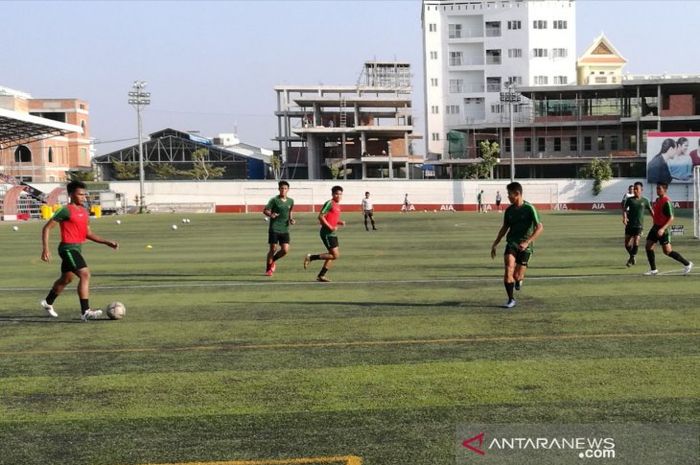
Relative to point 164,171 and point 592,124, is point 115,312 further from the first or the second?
point 164,171

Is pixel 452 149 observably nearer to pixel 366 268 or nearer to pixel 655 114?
pixel 655 114

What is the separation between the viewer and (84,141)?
97.4m

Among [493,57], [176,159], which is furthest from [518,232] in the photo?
[493,57]

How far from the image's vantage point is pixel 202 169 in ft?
287

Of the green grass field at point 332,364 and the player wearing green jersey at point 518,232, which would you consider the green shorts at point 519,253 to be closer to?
the player wearing green jersey at point 518,232

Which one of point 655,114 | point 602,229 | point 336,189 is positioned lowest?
point 602,229

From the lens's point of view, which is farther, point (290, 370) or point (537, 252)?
point (537, 252)

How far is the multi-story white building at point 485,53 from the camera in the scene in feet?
307

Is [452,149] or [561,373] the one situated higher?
[452,149]

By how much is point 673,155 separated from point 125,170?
63.1 meters

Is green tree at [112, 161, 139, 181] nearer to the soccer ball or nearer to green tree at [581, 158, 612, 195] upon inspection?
green tree at [581, 158, 612, 195]

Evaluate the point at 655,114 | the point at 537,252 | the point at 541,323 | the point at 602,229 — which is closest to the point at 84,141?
the point at 655,114

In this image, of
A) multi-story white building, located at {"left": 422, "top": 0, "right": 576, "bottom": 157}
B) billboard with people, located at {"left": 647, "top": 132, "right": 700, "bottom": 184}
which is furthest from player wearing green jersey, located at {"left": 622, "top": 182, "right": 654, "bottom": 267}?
multi-story white building, located at {"left": 422, "top": 0, "right": 576, "bottom": 157}

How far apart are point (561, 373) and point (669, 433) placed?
1769 millimetres
